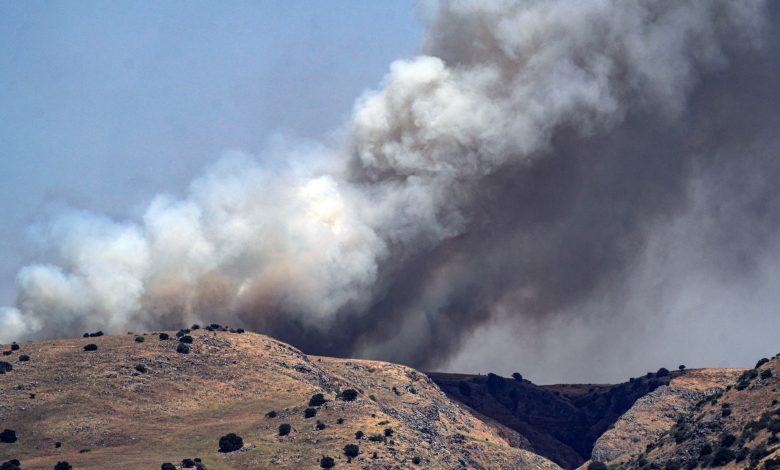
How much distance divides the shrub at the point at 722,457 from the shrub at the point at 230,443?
2492 inches

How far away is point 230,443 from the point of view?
159m

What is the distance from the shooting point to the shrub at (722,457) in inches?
5482

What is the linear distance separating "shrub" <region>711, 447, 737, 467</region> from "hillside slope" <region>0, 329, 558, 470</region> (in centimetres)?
4085

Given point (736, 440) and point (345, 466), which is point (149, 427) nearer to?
point (345, 466)

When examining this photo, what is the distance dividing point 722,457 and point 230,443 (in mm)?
65498

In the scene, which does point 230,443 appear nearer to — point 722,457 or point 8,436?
point 8,436

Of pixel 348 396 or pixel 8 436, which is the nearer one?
pixel 8 436

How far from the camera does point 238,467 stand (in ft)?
498

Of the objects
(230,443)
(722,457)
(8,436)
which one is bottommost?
(722,457)

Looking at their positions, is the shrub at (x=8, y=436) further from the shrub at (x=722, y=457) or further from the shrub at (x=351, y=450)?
the shrub at (x=722, y=457)

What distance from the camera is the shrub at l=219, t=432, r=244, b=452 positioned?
518 ft

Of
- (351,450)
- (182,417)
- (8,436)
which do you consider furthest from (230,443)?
(8,436)

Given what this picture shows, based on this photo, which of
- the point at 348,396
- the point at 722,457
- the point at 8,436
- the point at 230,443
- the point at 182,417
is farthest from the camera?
the point at 348,396

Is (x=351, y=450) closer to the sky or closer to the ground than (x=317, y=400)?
closer to the ground
